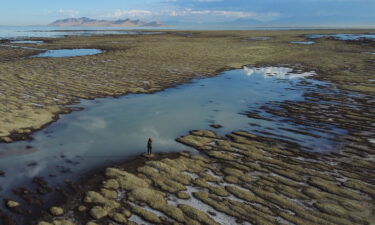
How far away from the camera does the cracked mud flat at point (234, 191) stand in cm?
1366

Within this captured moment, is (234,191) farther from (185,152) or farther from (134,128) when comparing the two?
(134,128)

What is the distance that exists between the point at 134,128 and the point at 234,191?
40.1 feet

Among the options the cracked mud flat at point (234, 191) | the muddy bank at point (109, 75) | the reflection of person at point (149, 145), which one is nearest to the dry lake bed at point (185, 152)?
the cracked mud flat at point (234, 191)

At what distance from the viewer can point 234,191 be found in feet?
52.1

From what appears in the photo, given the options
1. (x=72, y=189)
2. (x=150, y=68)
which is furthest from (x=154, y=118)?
(x=150, y=68)

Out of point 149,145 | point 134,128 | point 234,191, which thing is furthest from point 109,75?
point 234,191

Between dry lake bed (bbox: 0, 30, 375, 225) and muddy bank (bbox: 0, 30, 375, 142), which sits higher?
muddy bank (bbox: 0, 30, 375, 142)

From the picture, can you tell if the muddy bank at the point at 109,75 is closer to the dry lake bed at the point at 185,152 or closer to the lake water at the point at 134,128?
the dry lake bed at the point at 185,152

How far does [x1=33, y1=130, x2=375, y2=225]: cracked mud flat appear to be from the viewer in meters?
13.7

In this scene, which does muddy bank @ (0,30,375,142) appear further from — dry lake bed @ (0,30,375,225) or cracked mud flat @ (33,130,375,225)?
cracked mud flat @ (33,130,375,225)

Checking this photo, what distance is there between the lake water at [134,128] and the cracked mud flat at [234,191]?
8.19ft

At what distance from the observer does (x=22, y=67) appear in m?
51.7

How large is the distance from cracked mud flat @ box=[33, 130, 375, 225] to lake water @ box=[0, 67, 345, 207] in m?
2.50

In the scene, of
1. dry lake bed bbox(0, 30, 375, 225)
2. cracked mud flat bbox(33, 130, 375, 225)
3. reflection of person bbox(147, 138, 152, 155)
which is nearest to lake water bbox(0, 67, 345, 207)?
dry lake bed bbox(0, 30, 375, 225)
